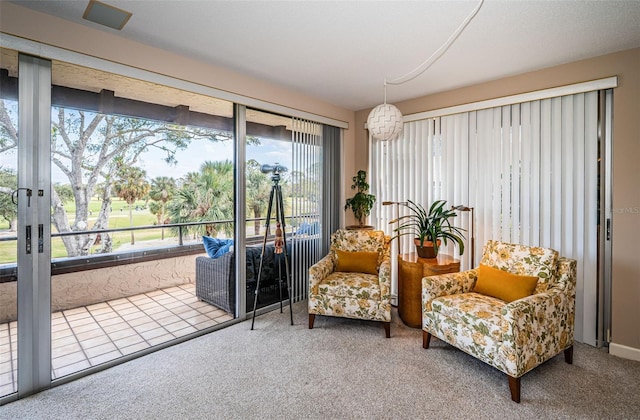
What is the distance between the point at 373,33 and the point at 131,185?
2594 millimetres

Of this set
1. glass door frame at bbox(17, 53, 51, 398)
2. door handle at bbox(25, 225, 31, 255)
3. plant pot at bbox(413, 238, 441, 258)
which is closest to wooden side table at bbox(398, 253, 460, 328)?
plant pot at bbox(413, 238, 441, 258)

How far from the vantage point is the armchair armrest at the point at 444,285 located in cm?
264

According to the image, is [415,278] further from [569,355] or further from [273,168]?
[273,168]

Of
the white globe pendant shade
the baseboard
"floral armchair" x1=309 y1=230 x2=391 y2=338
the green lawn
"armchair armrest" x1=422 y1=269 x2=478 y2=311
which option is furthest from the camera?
"floral armchair" x1=309 y1=230 x2=391 y2=338

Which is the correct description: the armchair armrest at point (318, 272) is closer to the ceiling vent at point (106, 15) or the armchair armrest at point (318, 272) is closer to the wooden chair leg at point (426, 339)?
the wooden chair leg at point (426, 339)

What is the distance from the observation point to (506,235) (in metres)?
3.23

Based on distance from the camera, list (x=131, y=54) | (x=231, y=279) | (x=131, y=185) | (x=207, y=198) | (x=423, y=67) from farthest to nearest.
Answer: (x=207, y=198) < (x=231, y=279) < (x=131, y=185) < (x=423, y=67) < (x=131, y=54)

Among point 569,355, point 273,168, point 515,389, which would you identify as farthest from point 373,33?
point 569,355

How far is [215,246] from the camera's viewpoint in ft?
11.9

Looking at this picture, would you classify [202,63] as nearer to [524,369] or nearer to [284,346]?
[284,346]

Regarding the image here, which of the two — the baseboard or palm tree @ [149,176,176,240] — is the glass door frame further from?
the baseboard

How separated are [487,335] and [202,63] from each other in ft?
10.7

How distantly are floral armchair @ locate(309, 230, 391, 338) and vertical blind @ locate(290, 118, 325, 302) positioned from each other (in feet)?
1.72

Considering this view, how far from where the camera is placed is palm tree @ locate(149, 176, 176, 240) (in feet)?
10.7
